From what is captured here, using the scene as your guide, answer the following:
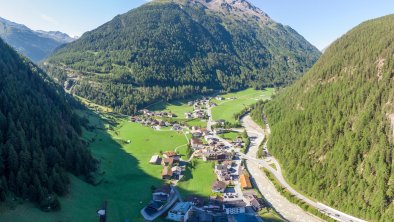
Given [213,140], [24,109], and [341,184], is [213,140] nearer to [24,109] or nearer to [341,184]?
[341,184]

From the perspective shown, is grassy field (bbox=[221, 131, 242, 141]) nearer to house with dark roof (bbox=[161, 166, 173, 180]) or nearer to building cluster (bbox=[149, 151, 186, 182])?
building cluster (bbox=[149, 151, 186, 182])

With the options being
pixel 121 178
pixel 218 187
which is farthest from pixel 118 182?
pixel 218 187

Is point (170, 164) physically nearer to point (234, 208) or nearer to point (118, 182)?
point (118, 182)

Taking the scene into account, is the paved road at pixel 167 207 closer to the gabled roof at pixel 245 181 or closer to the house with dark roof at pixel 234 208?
the house with dark roof at pixel 234 208

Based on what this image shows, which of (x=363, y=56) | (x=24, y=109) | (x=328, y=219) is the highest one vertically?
(x=363, y=56)

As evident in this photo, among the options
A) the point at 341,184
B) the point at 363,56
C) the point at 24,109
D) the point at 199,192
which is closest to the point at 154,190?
the point at 199,192
